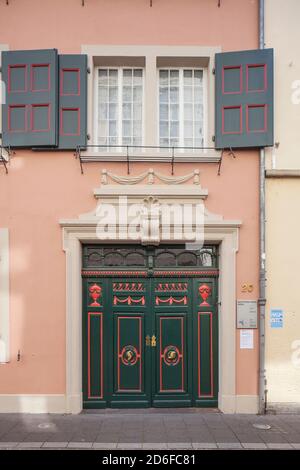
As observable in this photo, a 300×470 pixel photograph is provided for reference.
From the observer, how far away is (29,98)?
7.18m

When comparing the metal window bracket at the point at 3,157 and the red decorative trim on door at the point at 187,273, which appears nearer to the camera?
the metal window bracket at the point at 3,157

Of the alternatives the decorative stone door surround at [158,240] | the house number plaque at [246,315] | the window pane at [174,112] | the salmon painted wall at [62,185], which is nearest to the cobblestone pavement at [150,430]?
the decorative stone door surround at [158,240]

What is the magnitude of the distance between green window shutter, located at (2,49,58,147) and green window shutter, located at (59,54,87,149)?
14cm

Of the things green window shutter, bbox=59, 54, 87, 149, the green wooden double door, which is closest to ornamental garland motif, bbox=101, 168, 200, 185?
green window shutter, bbox=59, 54, 87, 149

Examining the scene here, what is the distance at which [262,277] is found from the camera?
Answer: 23.5 feet

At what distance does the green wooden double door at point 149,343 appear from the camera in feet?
24.3

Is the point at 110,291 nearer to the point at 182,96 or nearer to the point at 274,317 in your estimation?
the point at 274,317

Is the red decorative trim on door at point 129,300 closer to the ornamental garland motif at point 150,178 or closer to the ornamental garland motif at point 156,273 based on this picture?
the ornamental garland motif at point 156,273

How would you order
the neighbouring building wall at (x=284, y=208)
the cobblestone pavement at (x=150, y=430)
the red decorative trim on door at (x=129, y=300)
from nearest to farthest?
the cobblestone pavement at (x=150, y=430) < the neighbouring building wall at (x=284, y=208) < the red decorative trim on door at (x=129, y=300)

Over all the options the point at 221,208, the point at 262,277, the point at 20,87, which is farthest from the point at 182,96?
the point at 262,277

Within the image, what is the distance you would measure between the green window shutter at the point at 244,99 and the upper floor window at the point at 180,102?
1.84 feet

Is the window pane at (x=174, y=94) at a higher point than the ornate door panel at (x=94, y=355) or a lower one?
higher

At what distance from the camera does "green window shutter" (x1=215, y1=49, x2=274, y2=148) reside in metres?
7.16

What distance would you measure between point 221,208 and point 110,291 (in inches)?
99.9
